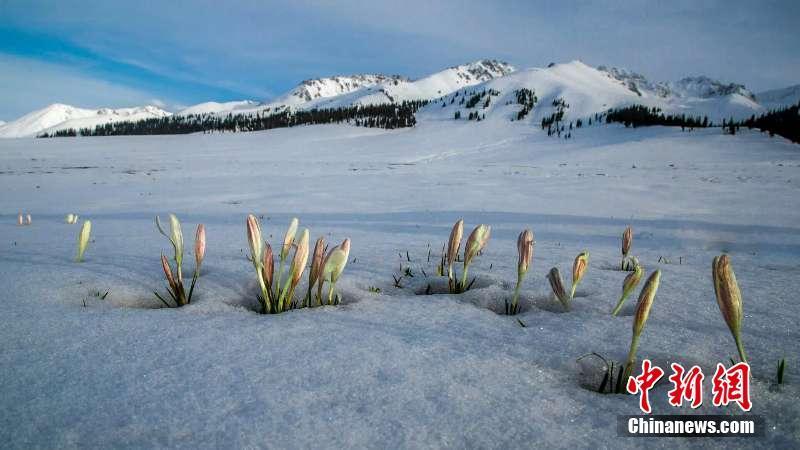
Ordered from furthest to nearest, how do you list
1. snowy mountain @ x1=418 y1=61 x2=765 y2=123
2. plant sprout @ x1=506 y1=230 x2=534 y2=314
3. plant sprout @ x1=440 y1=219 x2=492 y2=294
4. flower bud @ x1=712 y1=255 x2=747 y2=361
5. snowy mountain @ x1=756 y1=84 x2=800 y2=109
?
snowy mountain @ x1=756 y1=84 x2=800 y2=109, snowy mountain @ x1=418 y1=61 x2=765 y2=123, plant sprout @ x1=440 y1=219 x2=492 y2=294, plant sprout @ x1=506 y1=230 x2=534 y2=314, flower bud @ x1=712 y1=255 x2=747 y2=361

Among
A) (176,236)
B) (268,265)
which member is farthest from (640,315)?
(176,236)

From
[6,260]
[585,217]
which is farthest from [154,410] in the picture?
[585,217]

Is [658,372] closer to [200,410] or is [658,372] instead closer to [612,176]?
[200,410]

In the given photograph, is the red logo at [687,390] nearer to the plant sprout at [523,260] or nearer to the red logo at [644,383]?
the red logo at [644,383]

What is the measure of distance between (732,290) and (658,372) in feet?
1.04

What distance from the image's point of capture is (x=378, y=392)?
3.73 feet

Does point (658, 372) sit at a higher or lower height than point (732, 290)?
lower

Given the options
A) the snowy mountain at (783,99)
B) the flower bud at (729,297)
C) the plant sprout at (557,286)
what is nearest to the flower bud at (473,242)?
the plant sprout at (557,286)

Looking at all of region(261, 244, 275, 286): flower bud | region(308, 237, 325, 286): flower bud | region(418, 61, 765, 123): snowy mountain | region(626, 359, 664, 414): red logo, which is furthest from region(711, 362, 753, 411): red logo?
region(418, 61, 765, 123): snowy mountain

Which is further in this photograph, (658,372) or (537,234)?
(537,234)

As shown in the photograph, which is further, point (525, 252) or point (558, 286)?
point (525, 252)

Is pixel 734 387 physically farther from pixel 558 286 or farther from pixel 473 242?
pixel 473 242

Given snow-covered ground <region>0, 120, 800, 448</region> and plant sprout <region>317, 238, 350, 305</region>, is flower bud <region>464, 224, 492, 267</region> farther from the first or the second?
plant sprout <region>317, 238, 350, 305</region>

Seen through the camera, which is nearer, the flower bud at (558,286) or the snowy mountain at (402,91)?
the flower bud at (558,286)
